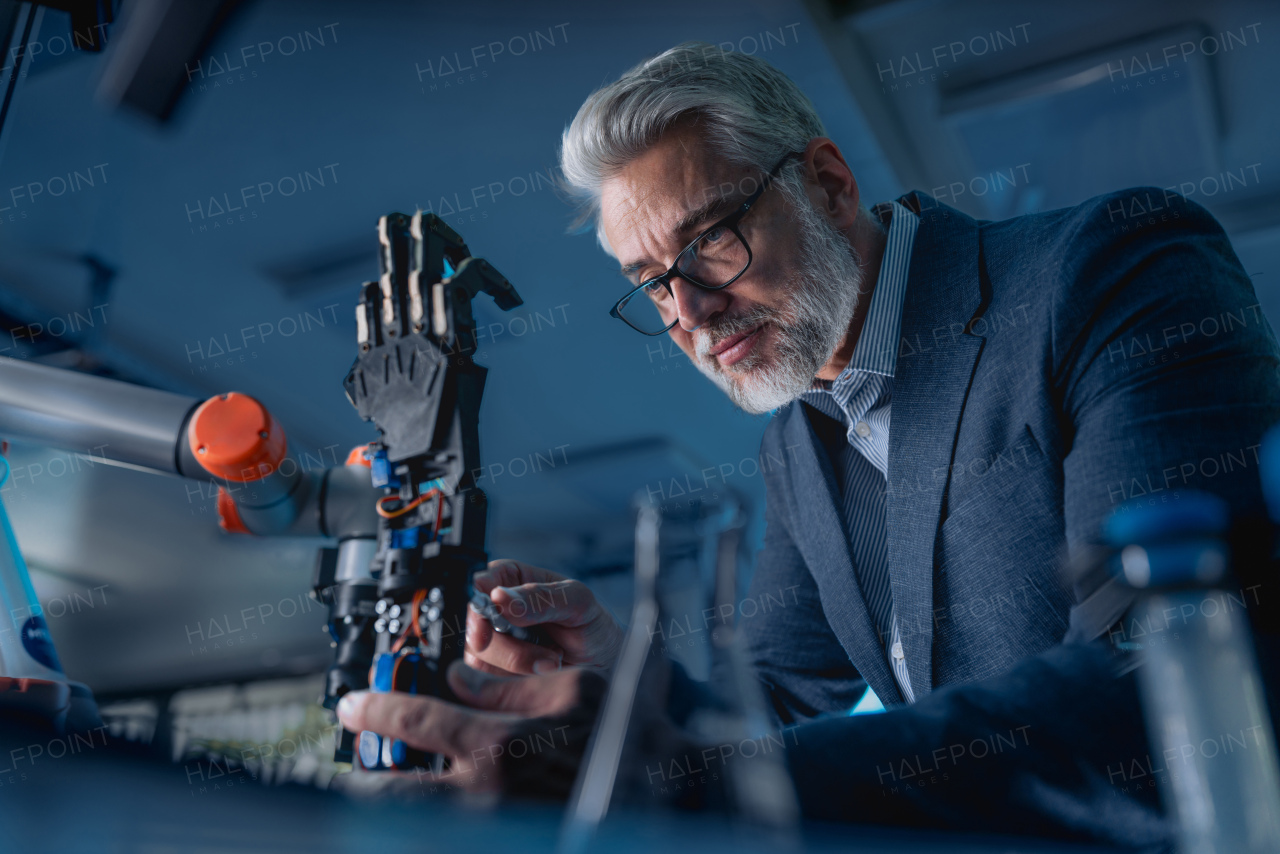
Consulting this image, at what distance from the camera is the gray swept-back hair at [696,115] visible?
3.90 feet

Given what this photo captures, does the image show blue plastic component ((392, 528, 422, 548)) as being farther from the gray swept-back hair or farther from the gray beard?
the gray swept-back hair

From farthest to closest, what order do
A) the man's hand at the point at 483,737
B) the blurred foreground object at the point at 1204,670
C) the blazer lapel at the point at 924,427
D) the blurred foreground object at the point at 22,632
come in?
the blazer lapel at the point at 924,427, the blurred foreground object at the point at 22,632, the man's hand at the point at 483,737, the blurred foreground object at the point at 1204,670

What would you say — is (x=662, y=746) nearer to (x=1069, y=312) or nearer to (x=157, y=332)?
(x=1069, y=312)

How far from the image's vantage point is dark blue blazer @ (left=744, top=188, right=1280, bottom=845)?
42 centimetres

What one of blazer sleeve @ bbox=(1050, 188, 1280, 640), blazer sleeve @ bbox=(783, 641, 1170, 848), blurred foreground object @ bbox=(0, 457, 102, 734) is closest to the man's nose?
blazer sleeve @ bbox=(1050, 188, 1280, 640)

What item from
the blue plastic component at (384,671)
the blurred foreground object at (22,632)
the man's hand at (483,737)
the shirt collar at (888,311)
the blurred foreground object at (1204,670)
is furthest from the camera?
the shirt collar at (888,311)

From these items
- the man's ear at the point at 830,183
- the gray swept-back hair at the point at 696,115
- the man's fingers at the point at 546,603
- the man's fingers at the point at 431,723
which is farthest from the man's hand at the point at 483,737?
the man's ear at the point at 830,183

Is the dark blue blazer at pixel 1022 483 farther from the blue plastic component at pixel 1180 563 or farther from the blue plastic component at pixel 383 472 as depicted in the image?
the blue plastic component at pixel 383 472

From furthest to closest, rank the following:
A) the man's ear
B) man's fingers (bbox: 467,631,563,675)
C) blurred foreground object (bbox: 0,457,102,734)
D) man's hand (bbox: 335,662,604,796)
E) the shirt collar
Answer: the man's ear
the shirt collar
man's fingers (bbox: 467,631,563,675)
blurred foreground object (bbox: 0,457,102,734)
man's hand (bbox: 335,662,604,796)

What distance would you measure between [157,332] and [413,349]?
8.70 ft

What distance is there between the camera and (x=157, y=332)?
2.75m

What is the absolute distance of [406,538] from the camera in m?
0.59

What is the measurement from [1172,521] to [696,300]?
3.21 feet

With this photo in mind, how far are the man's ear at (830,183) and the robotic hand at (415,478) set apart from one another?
2.58 ft
